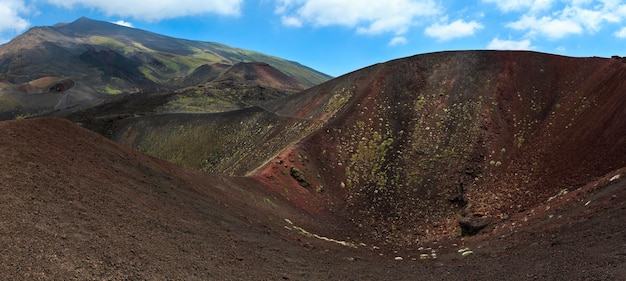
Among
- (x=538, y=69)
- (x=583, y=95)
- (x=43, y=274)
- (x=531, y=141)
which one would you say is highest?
(x=538, y=69)

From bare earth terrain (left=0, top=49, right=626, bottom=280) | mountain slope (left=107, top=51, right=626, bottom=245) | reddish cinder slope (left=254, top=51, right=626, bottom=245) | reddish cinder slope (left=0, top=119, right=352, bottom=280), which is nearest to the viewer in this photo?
reddish cinder slope (left=0, top=119, right=352, bottom=280)

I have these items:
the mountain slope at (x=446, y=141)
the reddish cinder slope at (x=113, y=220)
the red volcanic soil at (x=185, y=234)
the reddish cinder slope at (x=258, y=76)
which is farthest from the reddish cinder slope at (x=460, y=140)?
the reddish cinder slope at (x=258, y=76)

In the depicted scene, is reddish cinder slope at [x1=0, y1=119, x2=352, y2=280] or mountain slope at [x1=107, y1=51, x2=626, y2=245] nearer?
reddish cinder slope at [x1=0, y1=119, x2=352, y2=280]

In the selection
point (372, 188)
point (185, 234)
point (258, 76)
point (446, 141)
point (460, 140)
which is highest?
point (258, 76)

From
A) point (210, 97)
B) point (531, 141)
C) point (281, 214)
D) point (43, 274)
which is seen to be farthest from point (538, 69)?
point (210, 97)

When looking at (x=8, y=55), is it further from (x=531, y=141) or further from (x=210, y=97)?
(x=531, y=141)

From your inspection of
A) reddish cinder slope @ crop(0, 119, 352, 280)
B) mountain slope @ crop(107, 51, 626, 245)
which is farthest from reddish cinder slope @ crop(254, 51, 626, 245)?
reddish cinder slope @ crop(0, 119, 352, 280)

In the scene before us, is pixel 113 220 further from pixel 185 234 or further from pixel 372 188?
pixel 372 188

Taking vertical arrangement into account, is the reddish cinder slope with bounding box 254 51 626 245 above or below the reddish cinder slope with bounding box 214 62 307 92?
below

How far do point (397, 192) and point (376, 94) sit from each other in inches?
548

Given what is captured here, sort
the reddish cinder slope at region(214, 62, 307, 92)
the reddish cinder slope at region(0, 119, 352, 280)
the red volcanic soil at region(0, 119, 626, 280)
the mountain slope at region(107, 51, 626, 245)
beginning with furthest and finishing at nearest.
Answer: the reddish cinder slope at region(214, 62, 307, 92), the mountain slope at region(107, 51, 626, 245), the red volcanic soil at region(0, 119, 626, 280), the reddish cinder slope at region(0, 119, 352, 280)

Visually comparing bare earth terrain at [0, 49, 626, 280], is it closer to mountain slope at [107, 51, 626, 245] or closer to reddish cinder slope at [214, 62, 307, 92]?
mountain slope at [107, 51, 626, 245]

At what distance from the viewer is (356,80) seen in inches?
1705

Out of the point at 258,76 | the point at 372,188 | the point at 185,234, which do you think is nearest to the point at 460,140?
the point at 372,188
